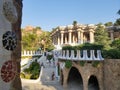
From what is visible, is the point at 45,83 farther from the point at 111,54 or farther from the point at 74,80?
the point at 111,54

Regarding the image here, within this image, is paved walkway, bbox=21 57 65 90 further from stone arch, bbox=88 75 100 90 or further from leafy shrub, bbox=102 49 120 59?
leafy shrub, bbox=102 49 120 59

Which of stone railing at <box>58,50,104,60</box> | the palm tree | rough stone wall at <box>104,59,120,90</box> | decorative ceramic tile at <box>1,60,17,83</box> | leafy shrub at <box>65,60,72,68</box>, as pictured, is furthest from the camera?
leafy shrub at <box>65,60,72,68</box>

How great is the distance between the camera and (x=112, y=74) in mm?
19641

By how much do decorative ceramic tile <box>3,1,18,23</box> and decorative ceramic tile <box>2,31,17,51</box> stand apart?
468 mm

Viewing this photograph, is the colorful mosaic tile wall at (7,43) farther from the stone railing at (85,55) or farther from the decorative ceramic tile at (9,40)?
the stone railing at (85,55)

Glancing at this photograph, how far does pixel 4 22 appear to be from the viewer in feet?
18.4

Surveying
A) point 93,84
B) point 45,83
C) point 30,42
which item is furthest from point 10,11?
point 30,42

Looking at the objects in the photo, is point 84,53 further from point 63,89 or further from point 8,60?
point 8,60

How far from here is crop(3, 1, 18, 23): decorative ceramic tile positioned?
18.6 feet

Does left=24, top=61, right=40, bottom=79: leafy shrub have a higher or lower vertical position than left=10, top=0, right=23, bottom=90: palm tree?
lower

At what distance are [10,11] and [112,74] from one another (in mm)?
16094

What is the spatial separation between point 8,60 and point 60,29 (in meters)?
47.4

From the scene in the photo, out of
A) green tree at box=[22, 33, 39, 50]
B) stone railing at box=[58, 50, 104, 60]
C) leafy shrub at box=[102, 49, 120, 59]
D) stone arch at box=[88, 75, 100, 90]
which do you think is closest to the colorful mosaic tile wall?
leafy shrub at box=[102, 49, 120, 59]

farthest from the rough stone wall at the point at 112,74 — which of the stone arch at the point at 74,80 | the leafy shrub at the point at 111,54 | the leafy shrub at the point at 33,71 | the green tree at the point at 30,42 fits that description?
the green tree at the point at 30,42
